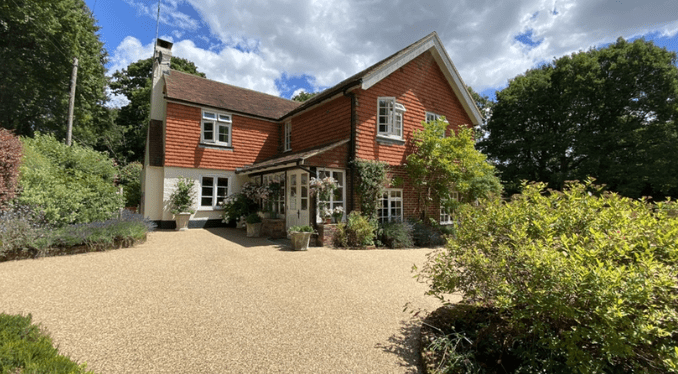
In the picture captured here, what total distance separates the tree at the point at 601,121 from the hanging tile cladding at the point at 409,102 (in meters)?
12.4

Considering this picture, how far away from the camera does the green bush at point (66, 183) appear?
7.57 metres

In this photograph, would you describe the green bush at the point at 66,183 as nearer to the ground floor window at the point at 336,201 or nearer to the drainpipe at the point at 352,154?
the ground floor window at the point at 336,201

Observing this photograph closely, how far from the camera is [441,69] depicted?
13133 mm

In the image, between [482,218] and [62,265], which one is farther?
[62,265]

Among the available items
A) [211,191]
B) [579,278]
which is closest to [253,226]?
[211,191]

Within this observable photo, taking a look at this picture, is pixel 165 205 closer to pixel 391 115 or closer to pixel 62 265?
pixel 62 265

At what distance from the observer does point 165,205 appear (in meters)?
13.0

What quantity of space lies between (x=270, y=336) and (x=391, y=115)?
9727 mm

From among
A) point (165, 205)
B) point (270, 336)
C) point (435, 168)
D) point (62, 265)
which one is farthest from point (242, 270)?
point (165, 205)

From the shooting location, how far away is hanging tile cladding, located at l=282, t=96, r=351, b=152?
35.4 feet

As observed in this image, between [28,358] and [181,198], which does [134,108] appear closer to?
[181,198]

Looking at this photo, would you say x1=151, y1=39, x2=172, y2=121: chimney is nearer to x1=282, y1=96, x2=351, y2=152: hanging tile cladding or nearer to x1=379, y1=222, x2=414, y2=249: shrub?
x1=282, y1=96, x2=351, y2=152: hanging tile cladding

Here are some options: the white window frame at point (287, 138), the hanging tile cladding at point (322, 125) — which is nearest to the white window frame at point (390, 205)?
the hanging tile cladding at point (322, 125)

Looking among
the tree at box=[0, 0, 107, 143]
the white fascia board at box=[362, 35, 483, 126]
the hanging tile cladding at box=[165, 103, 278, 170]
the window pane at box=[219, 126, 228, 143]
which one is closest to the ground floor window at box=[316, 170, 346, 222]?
the white fascia board at box=[362, 35, 483, 126]
